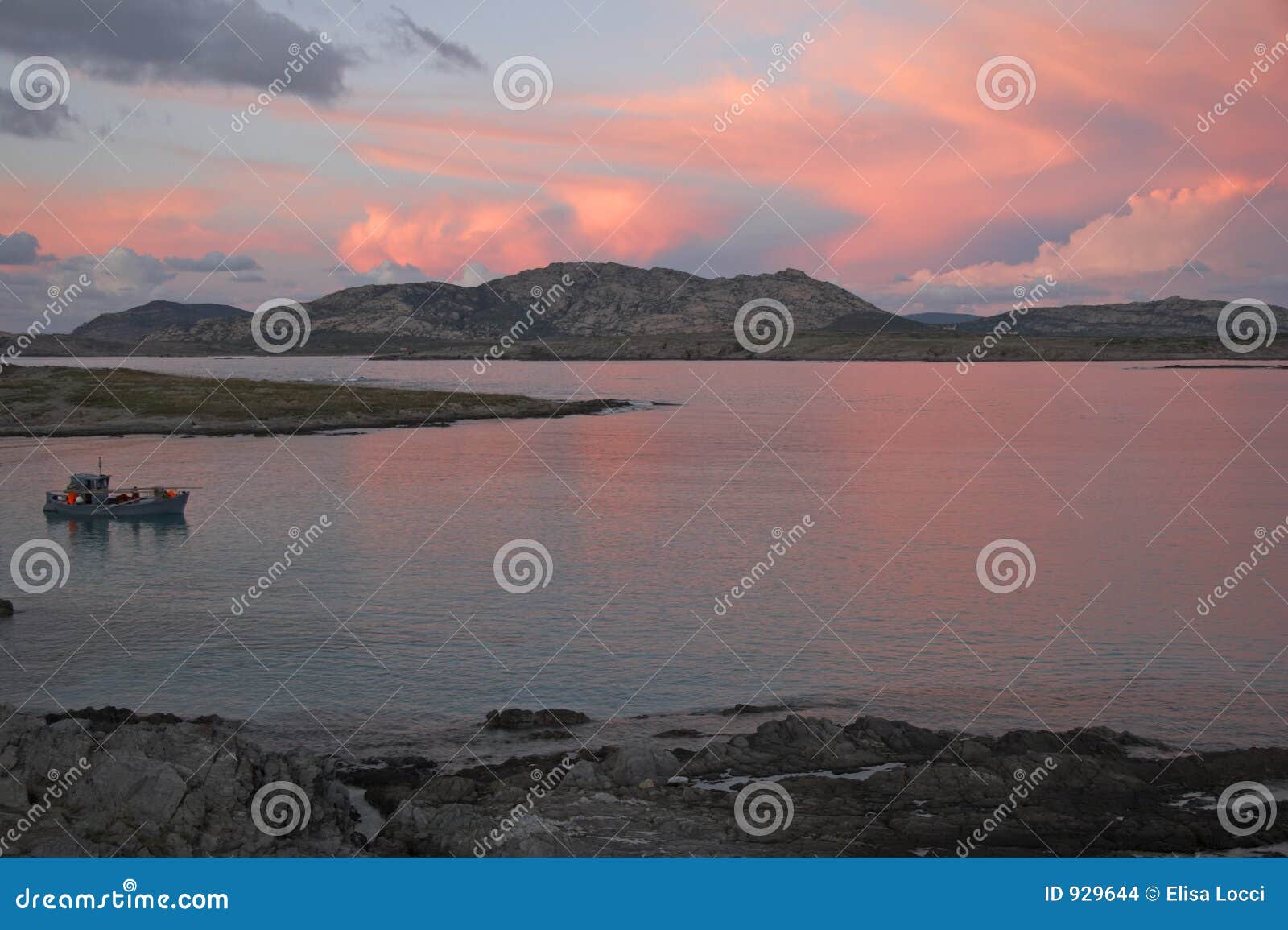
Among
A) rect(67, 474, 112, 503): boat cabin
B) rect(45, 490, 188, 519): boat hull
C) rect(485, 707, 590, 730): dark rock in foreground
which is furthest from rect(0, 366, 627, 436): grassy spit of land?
rect(485, 707, 590, 730): dark rock in foreground

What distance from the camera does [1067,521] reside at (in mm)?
53906

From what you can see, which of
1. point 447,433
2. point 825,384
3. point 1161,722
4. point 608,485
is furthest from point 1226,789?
point 825,384

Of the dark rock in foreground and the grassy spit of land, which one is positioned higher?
the grassy spit of land

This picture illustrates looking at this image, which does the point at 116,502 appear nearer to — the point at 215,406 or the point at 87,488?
the point at 87,488

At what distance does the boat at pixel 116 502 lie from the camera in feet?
186

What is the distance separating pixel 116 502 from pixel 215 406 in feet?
198

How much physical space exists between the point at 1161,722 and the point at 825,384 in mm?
167162

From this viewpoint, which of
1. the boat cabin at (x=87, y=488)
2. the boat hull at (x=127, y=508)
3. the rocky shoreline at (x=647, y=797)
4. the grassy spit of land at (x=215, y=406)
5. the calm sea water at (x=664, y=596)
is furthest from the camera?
the grassy spit of land at (x=215, y=406)

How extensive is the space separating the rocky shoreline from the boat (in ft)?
116

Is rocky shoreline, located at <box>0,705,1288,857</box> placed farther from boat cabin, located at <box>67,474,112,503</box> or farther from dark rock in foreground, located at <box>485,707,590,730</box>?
boat cabin, located at <box>67,474,112,503</box>

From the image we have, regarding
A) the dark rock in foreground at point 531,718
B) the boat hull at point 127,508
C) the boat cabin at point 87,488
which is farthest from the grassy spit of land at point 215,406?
the dark rock in foreground at point 531,718

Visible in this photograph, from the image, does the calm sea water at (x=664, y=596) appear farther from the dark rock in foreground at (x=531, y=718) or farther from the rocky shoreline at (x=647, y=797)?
the rocky shoreline at (x=647, y=797)

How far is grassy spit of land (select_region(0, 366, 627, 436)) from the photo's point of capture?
104m

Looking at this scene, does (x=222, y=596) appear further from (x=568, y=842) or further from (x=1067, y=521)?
(x=1067, y=521)
